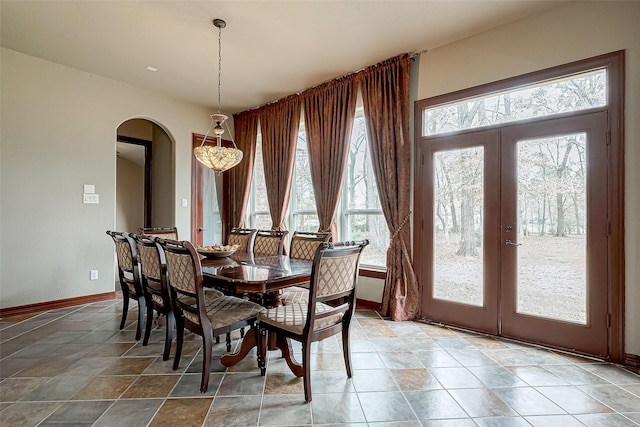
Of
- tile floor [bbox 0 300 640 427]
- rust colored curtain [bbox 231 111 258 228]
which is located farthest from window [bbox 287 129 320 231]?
tile floor [bbox 0 300 640 427]

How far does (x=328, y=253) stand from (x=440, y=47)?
265 centimetres

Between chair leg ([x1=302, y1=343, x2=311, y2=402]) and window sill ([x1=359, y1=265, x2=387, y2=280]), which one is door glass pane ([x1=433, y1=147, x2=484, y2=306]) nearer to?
window sill ([x1=359, y1=265, x2=387, y2=280])

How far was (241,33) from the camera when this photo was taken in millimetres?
3123

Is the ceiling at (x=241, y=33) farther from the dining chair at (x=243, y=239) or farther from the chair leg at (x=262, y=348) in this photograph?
the chair leg at (x=262, y=348)

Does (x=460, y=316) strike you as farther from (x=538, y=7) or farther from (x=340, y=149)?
(x=538, y=7)

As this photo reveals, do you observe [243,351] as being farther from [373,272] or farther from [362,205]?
[362,205]

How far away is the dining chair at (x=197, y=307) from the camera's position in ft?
6.77

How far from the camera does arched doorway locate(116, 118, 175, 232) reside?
17.3 feet

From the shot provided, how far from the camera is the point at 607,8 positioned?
249 centimetres

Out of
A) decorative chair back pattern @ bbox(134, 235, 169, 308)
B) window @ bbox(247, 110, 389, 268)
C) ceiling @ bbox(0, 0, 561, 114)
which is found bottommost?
decorative chair back pattern @ bbox(134, 235, 169, 308)

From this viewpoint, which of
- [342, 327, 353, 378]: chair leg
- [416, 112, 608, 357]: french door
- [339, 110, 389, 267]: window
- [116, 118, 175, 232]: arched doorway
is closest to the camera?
[342, 327, 353, 378]: chair leg

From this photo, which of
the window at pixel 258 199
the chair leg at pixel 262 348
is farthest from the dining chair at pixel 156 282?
the window at pixel 258 199

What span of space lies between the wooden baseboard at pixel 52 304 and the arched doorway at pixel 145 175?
136cm

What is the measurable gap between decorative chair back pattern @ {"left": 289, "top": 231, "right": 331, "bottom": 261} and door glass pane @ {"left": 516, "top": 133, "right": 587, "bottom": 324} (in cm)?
173
